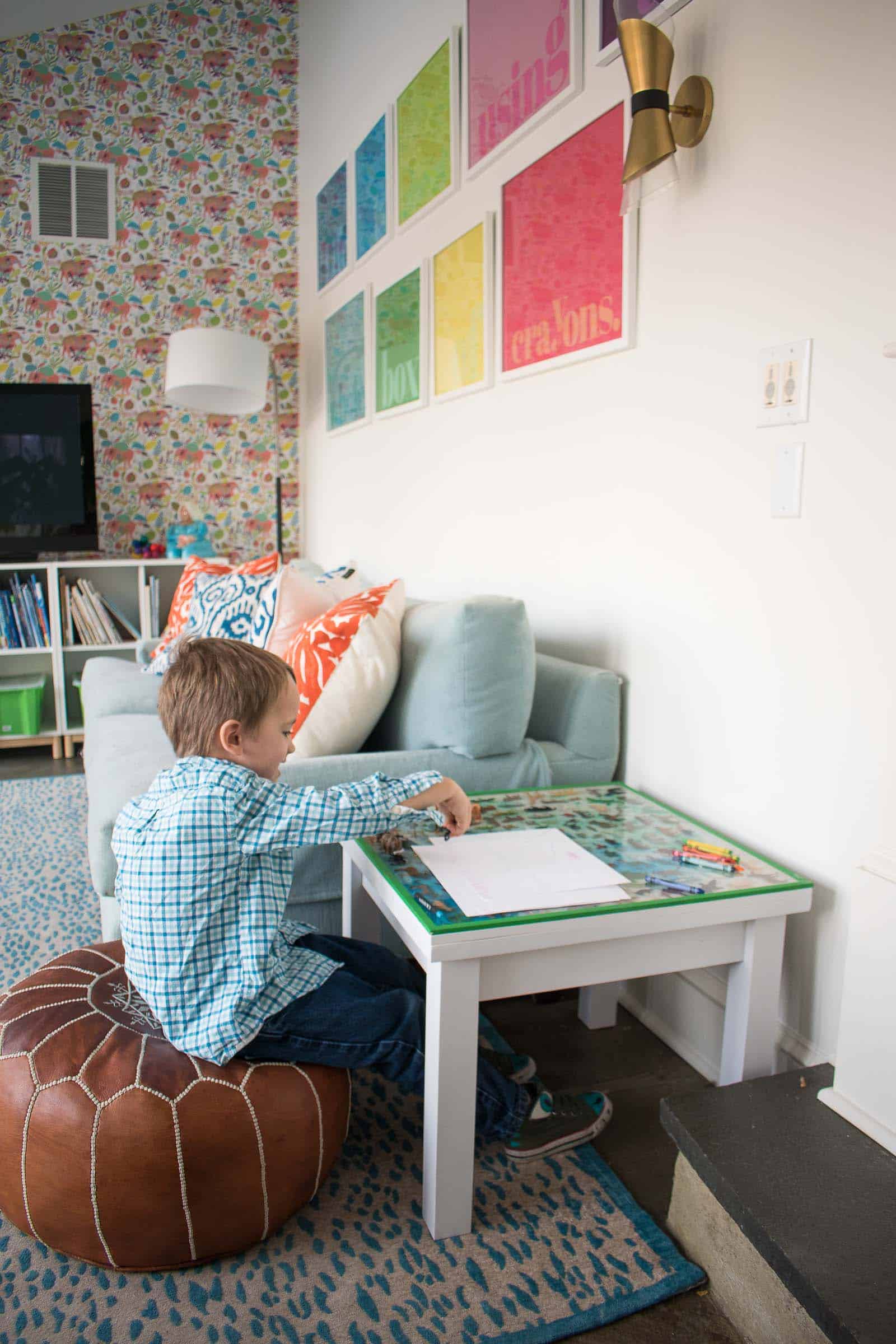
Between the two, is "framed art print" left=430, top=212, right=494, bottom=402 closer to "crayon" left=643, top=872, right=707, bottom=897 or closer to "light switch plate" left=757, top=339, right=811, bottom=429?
"light switch plate" left=757, top=339, right=811, bottom=429

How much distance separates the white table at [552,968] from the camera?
3.98 feet

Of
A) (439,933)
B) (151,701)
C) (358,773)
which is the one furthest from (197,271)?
(439,933)

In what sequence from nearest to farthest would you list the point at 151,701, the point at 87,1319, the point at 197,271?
the point at 87,1319 < the point at 151,701 < the point at 197,271

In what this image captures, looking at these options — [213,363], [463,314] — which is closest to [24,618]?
[213,363]

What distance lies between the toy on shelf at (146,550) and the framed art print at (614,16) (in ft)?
9.31

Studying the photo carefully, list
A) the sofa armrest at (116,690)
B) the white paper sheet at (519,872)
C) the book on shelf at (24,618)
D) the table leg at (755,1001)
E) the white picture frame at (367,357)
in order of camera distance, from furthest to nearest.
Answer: the book on shelf at (24,618) < the white picture frame at (367,357) < the sofa armrest at (116,690) < the table leg at (755,1001) < the white paper sheet at (519,872)

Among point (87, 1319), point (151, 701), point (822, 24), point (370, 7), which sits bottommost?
point (87, 1319)

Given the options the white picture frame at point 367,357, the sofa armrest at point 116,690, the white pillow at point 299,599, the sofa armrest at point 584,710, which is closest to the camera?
the sofa armrest at point 584,710

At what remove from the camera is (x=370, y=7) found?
320 cm

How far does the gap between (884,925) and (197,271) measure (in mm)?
3980

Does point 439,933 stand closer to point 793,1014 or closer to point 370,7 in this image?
point 793,1014

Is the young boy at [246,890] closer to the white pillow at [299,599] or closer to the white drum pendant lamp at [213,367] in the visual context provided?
the white pillow at [299,599]

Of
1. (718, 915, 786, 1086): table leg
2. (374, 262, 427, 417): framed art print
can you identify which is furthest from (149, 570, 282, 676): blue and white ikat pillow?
(718, 915, 786, 1086): table leg

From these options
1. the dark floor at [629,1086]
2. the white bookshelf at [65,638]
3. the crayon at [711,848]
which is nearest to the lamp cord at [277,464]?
the white bookshelf at [65,638]
